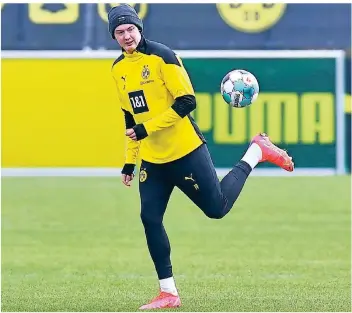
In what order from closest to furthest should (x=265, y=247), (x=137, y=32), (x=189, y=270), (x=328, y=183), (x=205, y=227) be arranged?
(x=137, y=32)
(x=189, y=270)
(x=265, y=247)
(x=205, y=227)
(x=328, y=183)

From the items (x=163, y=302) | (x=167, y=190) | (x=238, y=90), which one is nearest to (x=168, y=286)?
(x=163, y=302)

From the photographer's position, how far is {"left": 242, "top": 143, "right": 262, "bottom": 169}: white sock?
307 inches

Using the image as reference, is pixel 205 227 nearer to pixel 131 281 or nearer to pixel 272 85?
pixel 131 281

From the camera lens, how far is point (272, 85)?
1859 centimetres

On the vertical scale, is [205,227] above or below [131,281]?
below

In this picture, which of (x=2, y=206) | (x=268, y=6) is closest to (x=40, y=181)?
(x=2, y=206)

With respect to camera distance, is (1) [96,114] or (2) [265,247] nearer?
(2) [265,247]

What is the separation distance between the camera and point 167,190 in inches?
284

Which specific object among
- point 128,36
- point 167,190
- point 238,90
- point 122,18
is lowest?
point 167,190

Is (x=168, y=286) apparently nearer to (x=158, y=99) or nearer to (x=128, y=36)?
(x=158, y=99)

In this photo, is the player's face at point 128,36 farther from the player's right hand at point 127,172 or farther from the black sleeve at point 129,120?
the player's right hand at point 127,172

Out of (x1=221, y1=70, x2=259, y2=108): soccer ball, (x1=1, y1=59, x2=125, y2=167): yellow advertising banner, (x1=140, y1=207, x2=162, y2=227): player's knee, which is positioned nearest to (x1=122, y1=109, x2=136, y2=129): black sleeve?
(x1=140, y1=207, x2=162, y2=227): player's knee

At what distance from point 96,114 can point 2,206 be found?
499cm

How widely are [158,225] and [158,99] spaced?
791mm
